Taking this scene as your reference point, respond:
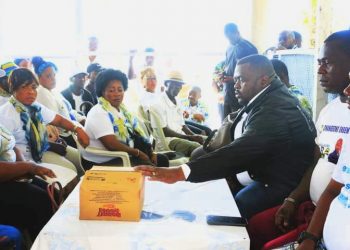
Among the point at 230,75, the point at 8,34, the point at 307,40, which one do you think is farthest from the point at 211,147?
the point at 8,34

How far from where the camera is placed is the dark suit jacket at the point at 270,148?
180cm

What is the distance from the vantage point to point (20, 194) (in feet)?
7.24

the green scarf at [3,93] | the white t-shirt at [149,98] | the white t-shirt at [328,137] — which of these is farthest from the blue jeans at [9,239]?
the white t-shirt at [149,98]

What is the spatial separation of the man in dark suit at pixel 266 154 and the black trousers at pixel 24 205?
3.18 ft

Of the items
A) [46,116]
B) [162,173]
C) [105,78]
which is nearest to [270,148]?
[162,173]

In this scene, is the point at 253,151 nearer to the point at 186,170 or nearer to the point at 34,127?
the point at 186,170

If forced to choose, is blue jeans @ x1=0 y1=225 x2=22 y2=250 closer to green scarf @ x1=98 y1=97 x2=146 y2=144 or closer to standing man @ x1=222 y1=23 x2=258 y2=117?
green scarf @ x1=98 y1=97 x2=146 y2=144

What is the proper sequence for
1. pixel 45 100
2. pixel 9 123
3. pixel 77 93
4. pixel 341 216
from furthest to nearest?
pixel 77 93
pixel 45 100
pixel 9 123
pixel 341 216

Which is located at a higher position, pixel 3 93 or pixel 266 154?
pixel 3 93

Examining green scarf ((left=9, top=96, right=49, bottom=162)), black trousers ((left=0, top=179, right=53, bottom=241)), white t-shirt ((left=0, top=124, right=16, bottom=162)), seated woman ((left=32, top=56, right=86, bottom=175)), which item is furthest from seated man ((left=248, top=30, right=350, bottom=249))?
seated woman ((left=32, top=56, right=86, bottom=175))

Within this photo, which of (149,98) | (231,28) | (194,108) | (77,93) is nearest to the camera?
(149,98)

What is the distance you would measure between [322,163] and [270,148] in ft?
0.80

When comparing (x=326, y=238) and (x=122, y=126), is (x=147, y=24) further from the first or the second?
(x=326, y=238)

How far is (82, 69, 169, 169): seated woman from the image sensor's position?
117 inches
